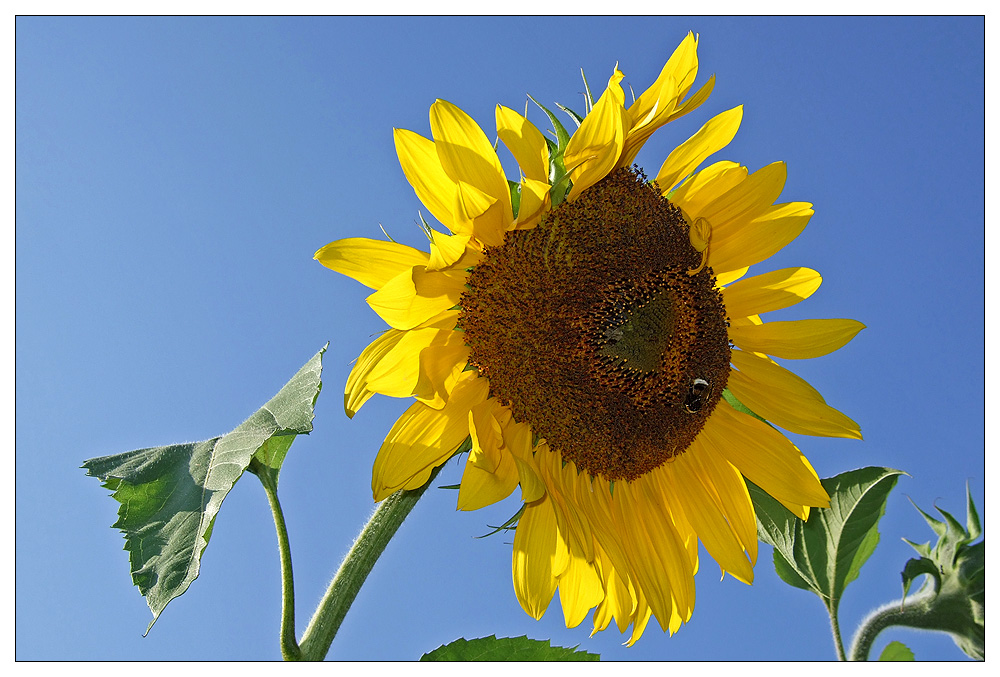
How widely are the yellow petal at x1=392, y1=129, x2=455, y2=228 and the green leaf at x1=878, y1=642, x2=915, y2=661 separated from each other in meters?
1.76

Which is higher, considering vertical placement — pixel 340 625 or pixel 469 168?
pixel 469 168

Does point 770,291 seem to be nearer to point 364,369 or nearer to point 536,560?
point 536,560

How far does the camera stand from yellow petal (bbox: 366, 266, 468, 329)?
127 cm

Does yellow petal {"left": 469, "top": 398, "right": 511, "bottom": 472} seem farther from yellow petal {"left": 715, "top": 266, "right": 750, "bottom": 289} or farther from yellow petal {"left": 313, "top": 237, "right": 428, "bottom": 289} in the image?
yellow petal {"left": 715, "top": 266, "right": 750, "bottom": 289}

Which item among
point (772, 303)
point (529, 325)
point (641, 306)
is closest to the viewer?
point (529, 325)

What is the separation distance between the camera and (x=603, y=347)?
1.48 m

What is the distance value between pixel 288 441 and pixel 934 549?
1.78 metres

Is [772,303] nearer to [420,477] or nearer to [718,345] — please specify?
[718,345]

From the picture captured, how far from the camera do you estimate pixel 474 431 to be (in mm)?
1369

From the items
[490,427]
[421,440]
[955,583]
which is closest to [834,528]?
[955,583]

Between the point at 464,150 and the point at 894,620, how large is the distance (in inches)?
68.2

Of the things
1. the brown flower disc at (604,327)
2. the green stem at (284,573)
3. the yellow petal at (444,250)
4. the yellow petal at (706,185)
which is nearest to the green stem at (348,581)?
the green stem at (284,573)

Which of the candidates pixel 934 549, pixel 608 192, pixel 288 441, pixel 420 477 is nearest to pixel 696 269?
pixel 608 192

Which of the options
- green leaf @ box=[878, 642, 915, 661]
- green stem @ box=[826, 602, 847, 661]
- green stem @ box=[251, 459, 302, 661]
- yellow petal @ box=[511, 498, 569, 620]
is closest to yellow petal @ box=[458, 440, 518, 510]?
yellow petal @ box=[511, 498, 569, 620]
